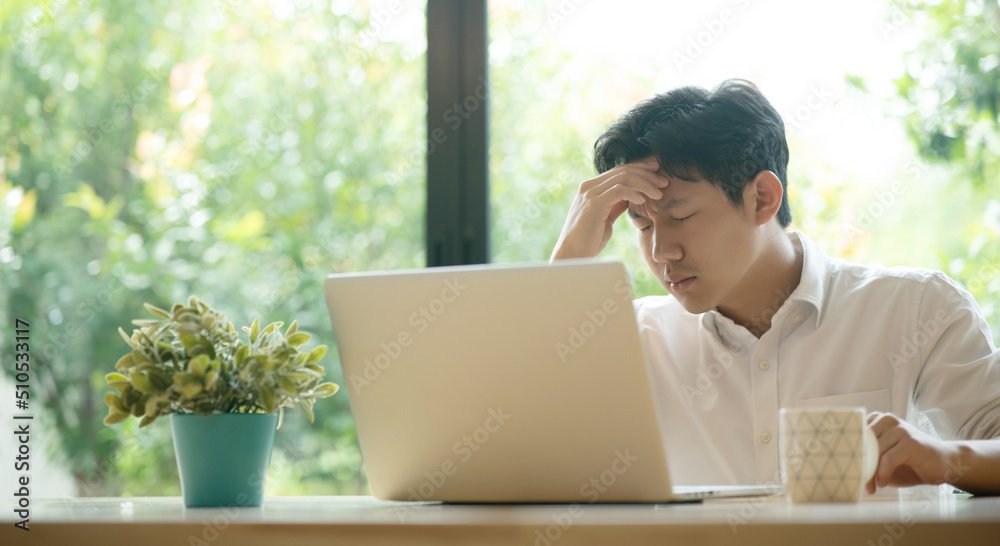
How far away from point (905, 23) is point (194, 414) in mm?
1776

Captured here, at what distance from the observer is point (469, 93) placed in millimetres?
2068

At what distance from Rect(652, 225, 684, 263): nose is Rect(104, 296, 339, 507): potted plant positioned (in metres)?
0.70

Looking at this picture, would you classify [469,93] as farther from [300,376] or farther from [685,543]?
[685,543]

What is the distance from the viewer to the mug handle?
0.82 meters

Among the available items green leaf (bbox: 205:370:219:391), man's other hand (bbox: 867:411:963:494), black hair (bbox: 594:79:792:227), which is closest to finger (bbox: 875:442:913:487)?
man's other hand (bbox: 867:411:963:494)

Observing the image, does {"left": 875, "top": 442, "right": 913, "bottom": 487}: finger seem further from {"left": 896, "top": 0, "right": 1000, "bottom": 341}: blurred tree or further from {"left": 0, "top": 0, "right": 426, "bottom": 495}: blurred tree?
{"left": 0, "top": 0, "right": 426, "bottom": 495}: blurred tree

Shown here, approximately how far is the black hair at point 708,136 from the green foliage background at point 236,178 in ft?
1.53

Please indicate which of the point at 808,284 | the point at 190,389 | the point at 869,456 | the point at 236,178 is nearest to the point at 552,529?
the point at 869,456

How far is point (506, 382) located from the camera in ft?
2.80

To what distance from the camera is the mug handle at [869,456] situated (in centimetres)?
82

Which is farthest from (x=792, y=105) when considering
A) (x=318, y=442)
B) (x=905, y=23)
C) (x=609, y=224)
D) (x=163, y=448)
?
(x=163, y=448)

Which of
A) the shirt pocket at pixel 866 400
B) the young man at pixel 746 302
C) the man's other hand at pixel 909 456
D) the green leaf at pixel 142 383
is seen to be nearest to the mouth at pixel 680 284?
the young man at pixel 746 302

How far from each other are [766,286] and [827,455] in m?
0.79

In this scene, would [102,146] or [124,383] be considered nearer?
[124,383]
